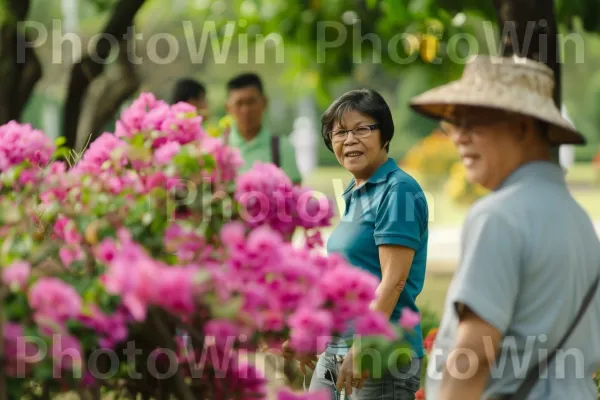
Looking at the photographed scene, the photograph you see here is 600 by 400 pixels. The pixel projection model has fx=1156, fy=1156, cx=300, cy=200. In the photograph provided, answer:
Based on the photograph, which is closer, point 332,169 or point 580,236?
point 580,236

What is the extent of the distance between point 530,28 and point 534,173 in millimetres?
3780

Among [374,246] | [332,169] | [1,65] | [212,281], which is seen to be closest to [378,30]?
[1,65]

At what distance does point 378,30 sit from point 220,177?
8.31 meters

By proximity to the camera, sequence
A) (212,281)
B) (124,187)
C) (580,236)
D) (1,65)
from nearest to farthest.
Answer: (212,281) < (580,236) < (124,187) < (1,65)

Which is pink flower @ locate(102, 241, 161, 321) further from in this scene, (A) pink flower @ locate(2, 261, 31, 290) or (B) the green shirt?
(B) the green shirt

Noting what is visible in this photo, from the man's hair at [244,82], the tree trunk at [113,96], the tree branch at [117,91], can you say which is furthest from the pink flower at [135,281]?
the tree branch at [117,91]

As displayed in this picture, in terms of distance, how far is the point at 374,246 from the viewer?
4.11 meters

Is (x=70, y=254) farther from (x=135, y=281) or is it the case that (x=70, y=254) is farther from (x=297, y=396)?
(x=297, y=396)

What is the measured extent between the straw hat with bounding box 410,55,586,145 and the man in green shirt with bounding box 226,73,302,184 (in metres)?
3.89

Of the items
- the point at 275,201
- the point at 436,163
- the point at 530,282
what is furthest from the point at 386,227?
the point at 436,163

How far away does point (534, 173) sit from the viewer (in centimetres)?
286

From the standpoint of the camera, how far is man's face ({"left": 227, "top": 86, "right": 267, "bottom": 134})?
7078mm

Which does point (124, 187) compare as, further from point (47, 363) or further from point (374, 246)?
point (374, 246)

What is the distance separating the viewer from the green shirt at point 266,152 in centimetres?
688
